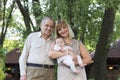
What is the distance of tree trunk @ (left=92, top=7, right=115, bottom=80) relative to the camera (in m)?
12.0

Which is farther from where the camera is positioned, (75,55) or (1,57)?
(1,57)

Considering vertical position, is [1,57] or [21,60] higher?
[21,60]

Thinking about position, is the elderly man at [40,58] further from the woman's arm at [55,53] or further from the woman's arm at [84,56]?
the woman's arm at [84,56]

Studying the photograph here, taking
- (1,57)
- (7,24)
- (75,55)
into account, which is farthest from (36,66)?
(7,24)

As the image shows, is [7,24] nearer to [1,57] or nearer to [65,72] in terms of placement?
[1,57]

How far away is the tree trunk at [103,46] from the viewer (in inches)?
472

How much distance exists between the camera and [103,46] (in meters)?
12.2

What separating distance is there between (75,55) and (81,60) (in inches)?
4.0

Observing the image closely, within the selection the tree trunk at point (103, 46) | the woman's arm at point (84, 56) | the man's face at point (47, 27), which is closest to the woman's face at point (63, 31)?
the man's face at point (47, 27)

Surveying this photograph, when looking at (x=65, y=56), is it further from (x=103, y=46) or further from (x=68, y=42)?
(x=103, y=46)

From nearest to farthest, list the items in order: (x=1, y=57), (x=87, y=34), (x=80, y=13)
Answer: (x=80, y=13) < (x=1, y=57) < (x=87, y=34)

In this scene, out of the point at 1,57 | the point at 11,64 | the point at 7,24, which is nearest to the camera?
the point at 1,57

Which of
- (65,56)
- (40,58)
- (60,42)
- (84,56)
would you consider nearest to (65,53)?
(65,56)

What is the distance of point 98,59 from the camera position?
12.5 meters
